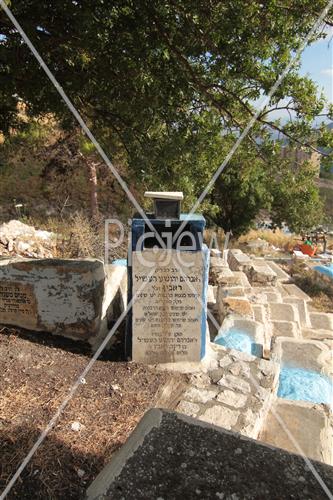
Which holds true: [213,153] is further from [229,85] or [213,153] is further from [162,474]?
[162,474]

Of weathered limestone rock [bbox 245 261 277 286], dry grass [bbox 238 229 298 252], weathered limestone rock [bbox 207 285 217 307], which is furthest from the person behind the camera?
dry grass [bbox 238 229 298 252]

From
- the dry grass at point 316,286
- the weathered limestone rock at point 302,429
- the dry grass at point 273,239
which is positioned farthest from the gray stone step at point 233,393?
the dry grass at point 273,239

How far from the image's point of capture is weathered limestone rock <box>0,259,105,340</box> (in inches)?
151

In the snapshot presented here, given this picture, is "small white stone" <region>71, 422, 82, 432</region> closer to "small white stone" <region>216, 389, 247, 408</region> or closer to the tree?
"small white stone" <region>216, 389, 247, 408</region>

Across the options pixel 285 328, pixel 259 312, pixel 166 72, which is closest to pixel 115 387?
pixel 166 72

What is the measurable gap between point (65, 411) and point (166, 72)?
9.98 feet

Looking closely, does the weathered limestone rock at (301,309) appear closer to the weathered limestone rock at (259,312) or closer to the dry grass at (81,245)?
the weathered limestone rock at (259,312)

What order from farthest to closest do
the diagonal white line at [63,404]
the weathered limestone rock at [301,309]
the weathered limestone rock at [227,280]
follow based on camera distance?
the weathered limestone rock at [227,280]
the weathered limestone rock at [301,309]
the diagonal white line at [63,404]

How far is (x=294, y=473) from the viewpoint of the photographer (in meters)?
1.20

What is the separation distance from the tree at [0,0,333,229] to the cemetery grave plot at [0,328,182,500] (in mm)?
2016

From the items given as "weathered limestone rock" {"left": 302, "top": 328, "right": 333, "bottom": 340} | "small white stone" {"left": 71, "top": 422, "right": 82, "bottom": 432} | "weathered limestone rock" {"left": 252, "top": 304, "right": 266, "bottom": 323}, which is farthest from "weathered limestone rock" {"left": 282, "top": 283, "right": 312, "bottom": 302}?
"small white stone" {"left": 71, "top": 422, "right": 82, "bottom": 432}

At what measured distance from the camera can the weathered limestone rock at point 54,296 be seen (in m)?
3.83

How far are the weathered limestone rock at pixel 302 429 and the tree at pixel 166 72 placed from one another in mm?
2431

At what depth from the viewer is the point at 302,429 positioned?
3324 millimetres
